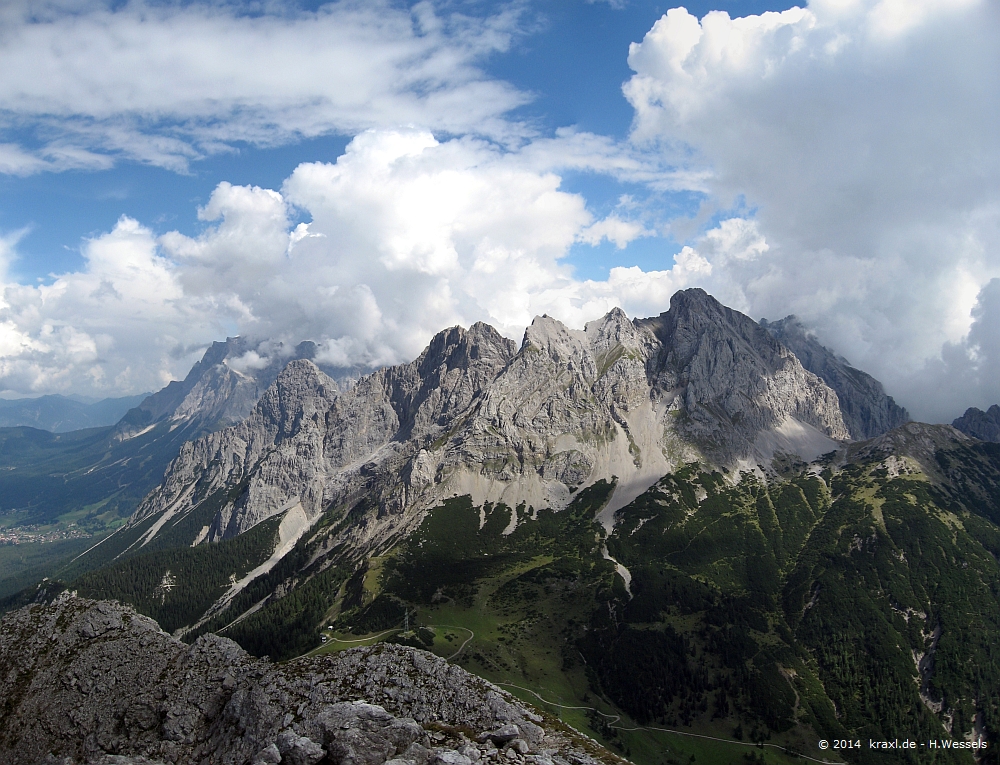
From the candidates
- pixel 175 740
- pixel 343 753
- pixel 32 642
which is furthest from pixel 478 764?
pixel 32 642

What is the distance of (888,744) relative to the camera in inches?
7106

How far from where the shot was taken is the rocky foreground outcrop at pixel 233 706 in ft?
155

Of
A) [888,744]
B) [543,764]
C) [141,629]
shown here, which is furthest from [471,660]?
[543,764]

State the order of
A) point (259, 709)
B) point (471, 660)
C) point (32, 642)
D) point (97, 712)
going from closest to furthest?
1. point (259, 709)
2. point (97, 712)
3. point (32, 642)
4. point (471, 660)

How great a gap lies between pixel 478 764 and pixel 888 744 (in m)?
202

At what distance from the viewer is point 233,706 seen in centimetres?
5469

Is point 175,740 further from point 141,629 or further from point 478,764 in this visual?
point 478,764

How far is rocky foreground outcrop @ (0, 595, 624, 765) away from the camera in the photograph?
155 ft

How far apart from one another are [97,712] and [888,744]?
216376 mm

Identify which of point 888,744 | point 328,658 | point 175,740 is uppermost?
point 328,658

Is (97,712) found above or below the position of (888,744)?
above

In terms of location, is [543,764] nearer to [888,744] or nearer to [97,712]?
[97,712]

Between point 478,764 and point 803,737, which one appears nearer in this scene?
point 478,764

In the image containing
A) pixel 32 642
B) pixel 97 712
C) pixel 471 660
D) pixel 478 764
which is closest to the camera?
pixel 478 764
